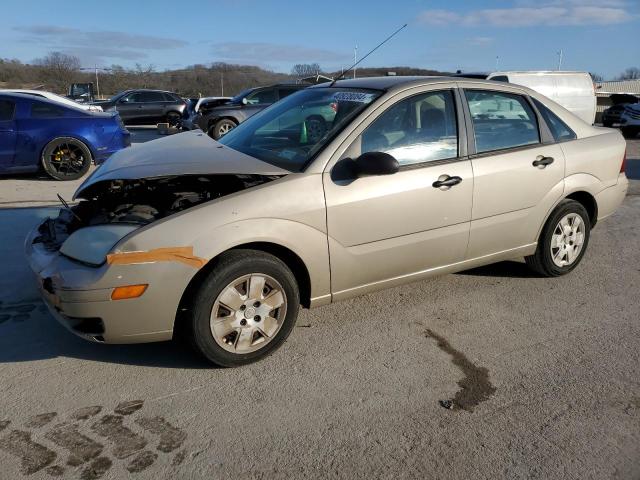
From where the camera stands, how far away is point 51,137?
8617 mm

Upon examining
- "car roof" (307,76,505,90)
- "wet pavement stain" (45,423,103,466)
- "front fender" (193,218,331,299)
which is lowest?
"wet pavement stain" (45,423,103,466)

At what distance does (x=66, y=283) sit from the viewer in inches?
119

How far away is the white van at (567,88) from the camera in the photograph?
12.0 m

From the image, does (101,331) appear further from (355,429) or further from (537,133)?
(537,133)

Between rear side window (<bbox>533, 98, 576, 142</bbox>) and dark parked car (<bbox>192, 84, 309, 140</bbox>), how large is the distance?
9371 mm

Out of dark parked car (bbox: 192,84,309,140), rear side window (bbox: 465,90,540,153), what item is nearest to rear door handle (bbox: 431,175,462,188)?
rear side window (bbox: 465,90,540,153)

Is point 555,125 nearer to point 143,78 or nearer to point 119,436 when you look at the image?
point 119,436

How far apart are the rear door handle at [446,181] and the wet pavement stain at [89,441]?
2276 millimetres

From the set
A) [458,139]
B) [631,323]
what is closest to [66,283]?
[458,139]

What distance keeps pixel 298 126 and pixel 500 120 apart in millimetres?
1591

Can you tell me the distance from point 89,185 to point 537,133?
11.3 feet

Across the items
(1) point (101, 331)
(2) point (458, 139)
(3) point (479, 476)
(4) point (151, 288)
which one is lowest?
(3) point (479, 476)

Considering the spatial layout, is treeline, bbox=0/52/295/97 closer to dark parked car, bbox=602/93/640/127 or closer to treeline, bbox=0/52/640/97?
treeline, bbox=0/52/640/97

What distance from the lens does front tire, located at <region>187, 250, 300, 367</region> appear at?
3141mm
